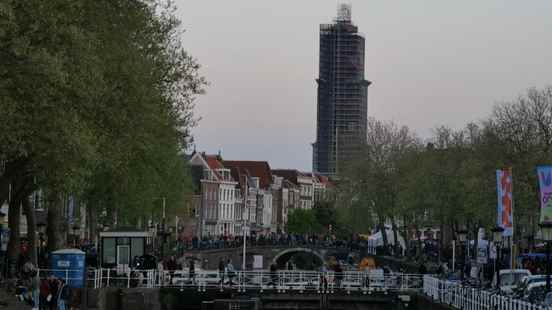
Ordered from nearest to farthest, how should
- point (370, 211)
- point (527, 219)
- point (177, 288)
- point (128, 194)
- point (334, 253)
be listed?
point (177, 288)
point (128, 194)
point (527, 219)
point (370, 211)
point (334, 253)

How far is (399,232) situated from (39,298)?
83524 millimetres

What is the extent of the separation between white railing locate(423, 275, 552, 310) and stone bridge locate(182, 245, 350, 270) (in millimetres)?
48940

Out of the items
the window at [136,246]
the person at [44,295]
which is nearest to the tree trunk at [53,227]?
the window at [136,246]

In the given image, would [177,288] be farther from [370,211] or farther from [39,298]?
[370,211]

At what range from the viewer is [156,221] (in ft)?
390

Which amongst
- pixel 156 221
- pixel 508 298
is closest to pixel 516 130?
pixel 508 298

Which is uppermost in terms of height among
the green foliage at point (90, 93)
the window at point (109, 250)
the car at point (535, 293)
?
the green foliage at point (90, 93)

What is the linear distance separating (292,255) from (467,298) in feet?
325

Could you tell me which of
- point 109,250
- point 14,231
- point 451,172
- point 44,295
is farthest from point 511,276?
point 451,172

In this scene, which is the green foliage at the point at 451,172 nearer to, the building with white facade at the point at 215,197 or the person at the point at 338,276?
the person at the point at 338,276

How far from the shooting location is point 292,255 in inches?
5782

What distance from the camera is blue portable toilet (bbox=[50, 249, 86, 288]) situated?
51375 millimetres

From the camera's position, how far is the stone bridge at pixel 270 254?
377 ft

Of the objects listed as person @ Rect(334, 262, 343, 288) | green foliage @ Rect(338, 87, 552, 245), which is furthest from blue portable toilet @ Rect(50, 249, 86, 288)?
green foliage @ Rect(338, 87, 552, 245)
